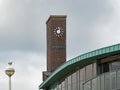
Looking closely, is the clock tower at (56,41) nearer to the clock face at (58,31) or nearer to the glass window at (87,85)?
the clock face at (58,31)

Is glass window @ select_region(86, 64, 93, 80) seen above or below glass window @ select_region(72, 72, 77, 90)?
above

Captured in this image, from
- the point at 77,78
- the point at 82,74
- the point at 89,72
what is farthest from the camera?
the point at 77,78

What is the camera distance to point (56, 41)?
87750 mm

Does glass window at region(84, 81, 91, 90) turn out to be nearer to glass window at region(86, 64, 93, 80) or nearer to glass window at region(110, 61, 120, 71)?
glass window at region(86, 64, 93, 80)

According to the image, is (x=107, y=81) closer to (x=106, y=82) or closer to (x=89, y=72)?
(x=106, y=82)

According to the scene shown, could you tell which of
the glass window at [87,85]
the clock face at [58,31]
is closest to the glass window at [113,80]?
the glass window at [87,85]

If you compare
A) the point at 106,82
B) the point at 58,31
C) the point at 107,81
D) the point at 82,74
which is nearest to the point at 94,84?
the point at 106,82

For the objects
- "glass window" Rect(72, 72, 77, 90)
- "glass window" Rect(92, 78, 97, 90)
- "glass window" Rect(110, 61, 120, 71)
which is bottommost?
"glass window" Rect(72, 72, 77, 90)

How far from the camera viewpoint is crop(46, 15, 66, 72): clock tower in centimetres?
8656

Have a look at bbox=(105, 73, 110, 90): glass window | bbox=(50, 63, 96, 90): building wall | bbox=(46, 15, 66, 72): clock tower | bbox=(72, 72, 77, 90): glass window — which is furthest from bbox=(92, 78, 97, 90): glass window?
bbox=(46, 15, 66, 72): clock tower

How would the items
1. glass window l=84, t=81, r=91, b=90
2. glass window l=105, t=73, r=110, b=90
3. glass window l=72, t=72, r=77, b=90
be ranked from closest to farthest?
glass window l=105, t=73, r=110, b=90
glass window l=84, t=81, r=91, b=90
glass window l=72, t=72, r=77, b=90

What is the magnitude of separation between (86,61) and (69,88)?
7257 millimetres

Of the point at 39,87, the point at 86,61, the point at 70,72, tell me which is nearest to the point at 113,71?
the point at 86,61

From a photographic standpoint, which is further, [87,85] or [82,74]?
[82,74]
